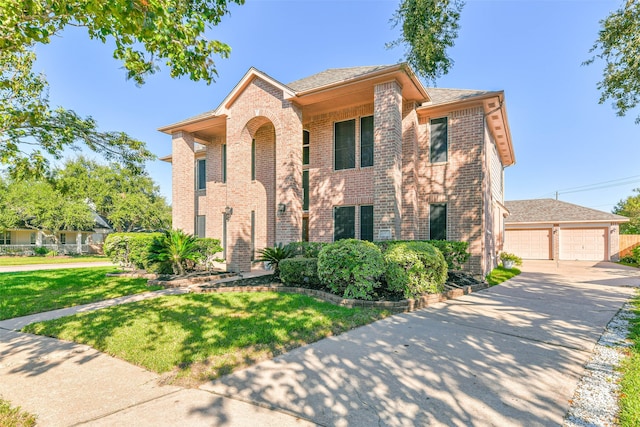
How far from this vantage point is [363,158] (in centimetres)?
1191

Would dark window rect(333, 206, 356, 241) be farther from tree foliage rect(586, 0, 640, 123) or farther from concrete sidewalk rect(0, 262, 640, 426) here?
tree foliage rect(586, 0, 640, 123)

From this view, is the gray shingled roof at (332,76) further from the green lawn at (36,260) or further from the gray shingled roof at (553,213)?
the green lawn at (36,260)

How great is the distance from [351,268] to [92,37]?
→ 5.94 metres

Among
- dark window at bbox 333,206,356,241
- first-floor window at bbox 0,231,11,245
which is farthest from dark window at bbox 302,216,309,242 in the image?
first-floor window at bbox 0,231,11,245

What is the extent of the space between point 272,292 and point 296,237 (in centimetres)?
387

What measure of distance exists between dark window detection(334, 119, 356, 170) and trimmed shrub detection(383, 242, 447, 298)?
5753 millimetres

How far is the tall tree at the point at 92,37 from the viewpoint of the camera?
3.40m

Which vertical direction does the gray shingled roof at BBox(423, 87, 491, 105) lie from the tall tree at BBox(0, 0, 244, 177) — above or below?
above

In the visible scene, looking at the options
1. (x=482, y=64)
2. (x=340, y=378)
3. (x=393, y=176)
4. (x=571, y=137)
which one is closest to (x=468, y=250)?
(x=393, y=176)

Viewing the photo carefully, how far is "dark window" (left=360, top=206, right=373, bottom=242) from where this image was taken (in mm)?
11508

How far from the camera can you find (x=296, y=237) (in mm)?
11625

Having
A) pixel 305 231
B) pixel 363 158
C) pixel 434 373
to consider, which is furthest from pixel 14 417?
pixel 305 231

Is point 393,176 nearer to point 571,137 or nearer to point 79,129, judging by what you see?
point 79,129

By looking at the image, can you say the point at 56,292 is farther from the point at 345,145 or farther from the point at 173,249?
the point at 345,145
